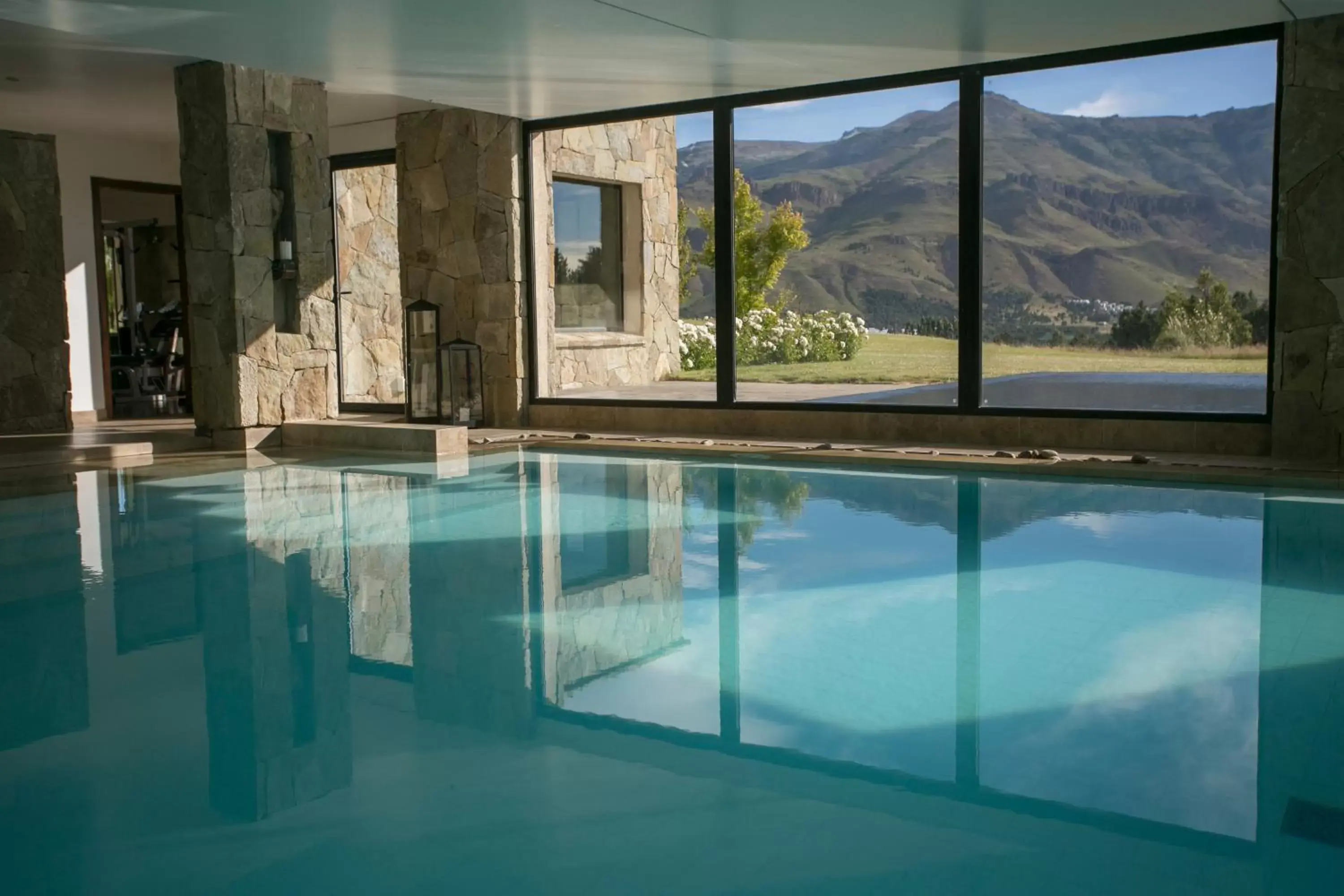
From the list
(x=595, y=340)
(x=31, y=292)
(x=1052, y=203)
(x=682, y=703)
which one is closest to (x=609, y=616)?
(x=682, y=703)

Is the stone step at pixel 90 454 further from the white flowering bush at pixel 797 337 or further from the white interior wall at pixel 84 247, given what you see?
the white flowering bush at pixel 797 337

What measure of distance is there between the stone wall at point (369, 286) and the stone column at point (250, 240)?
111 inches

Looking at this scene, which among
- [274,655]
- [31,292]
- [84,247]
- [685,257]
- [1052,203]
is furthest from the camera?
[685,257]

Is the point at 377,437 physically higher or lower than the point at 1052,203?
lower

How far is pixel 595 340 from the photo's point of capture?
1134 centimetres

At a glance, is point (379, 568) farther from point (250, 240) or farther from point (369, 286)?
point (369, 286)

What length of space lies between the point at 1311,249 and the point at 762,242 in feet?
14.5

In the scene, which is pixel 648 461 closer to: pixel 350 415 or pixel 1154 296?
pixel 1154 296

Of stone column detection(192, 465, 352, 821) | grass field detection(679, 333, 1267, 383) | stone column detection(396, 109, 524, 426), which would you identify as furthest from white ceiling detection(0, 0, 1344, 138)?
stone column detection(192, 465, 352, 821)

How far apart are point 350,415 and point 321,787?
380 inches

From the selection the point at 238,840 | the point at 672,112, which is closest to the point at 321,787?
the point at 238,840

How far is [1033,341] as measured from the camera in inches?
344

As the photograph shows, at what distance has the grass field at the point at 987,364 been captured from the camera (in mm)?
7992

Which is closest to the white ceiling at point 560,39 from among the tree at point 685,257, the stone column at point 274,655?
the tree at point 685,257
